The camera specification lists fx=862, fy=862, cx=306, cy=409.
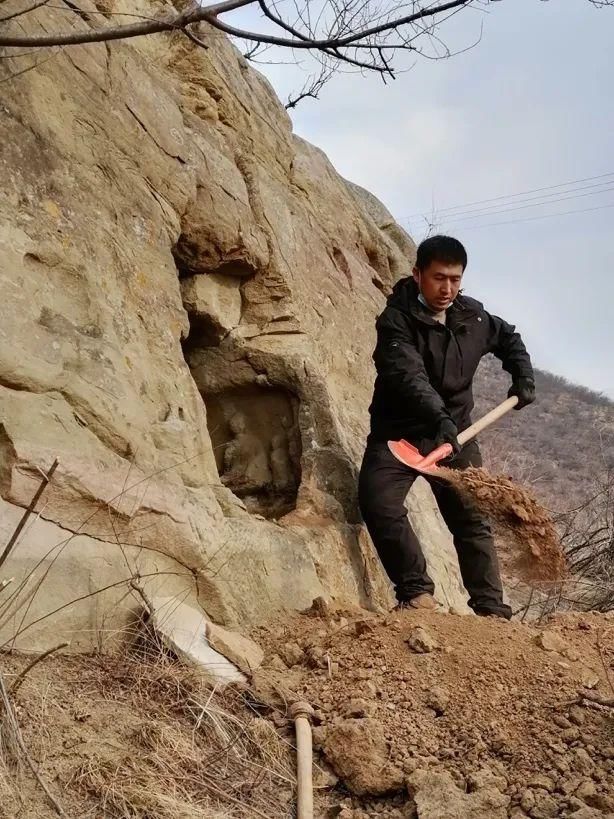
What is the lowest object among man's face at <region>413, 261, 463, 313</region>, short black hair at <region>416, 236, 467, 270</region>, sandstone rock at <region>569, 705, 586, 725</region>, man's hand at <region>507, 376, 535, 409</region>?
sandstone rock at <region>569, 705, 586, 725</region>

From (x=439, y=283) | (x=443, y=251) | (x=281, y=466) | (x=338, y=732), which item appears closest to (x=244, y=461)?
(x=281, y=466)

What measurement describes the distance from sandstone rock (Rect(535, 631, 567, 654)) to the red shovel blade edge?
1.00 meters

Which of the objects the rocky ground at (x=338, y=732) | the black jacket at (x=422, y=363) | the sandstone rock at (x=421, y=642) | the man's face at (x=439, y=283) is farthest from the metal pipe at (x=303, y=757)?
the man's face at (x=439, y=283)

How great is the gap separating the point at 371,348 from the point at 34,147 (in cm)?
338

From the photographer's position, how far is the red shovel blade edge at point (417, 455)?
160 inches

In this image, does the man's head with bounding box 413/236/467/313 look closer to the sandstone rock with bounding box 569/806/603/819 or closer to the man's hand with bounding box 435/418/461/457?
the man's hand with bounding box 435/418/461/457

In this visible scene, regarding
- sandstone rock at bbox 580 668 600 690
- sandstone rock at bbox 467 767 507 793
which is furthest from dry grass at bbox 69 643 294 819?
sandstone rock at bbox 580 668 600 690

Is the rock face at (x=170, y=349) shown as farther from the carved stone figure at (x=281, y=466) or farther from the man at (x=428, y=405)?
the man at (x=428, y=405)

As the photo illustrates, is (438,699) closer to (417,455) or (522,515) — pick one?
(522,515)

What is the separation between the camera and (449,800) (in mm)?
2361

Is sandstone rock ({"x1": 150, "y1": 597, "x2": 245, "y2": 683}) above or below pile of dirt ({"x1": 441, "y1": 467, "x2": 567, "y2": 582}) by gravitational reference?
below

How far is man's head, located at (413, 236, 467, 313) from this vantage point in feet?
14.0

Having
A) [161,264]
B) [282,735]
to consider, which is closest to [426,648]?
[282,735]

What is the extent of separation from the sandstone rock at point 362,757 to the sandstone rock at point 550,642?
2.93 feet
